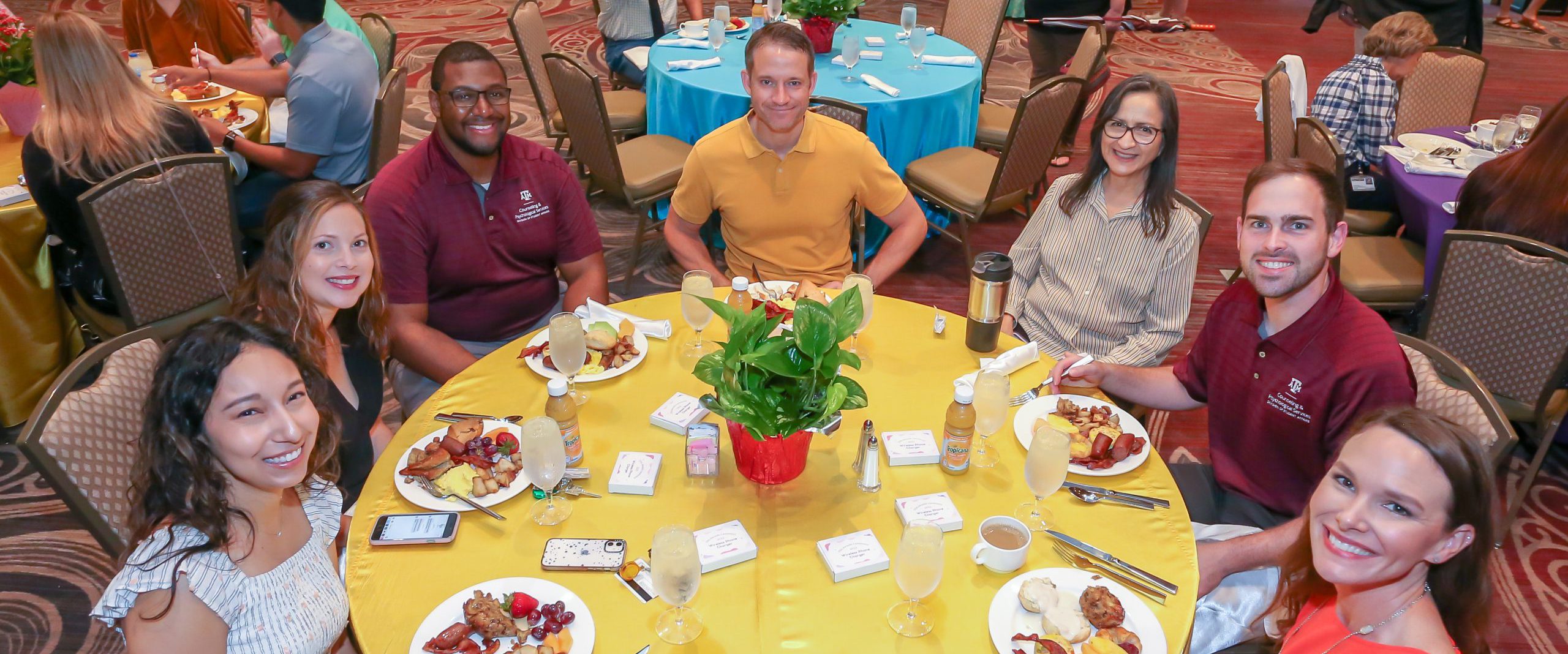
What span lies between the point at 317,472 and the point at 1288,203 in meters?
2.21

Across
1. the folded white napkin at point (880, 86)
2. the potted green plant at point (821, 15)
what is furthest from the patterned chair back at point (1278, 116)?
the potted green plant at point (821, 15)

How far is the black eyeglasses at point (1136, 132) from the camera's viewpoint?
271cm

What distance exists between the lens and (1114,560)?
5.93 feet

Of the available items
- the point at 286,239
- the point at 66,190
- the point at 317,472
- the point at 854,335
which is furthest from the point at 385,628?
the point at 66,190

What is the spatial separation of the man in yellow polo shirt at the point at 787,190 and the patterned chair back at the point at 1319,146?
65.7 inches

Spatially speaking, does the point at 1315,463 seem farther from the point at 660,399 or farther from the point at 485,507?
the point at 485,507

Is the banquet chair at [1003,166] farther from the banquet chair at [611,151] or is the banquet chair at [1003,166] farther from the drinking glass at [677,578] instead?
the drinking glass at [677,578]

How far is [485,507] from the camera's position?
191 cm

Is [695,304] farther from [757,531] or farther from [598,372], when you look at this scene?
[757,531]

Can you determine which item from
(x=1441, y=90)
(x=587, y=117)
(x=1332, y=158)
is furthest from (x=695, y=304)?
(x=1441, y=90)

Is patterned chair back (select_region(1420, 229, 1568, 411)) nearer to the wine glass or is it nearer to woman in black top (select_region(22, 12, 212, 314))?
the wine glass

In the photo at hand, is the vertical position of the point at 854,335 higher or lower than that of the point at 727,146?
lower

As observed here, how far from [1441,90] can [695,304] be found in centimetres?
445

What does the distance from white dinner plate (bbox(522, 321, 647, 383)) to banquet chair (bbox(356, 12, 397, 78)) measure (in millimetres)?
2810
